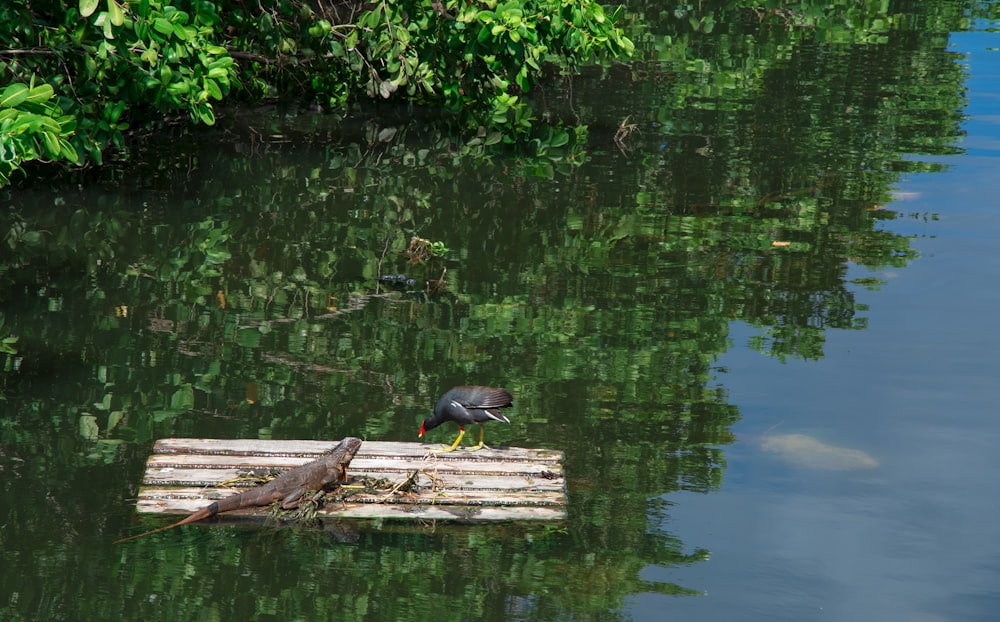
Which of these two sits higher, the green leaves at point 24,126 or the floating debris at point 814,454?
the green leaves at point 24,126

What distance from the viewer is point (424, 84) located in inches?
515

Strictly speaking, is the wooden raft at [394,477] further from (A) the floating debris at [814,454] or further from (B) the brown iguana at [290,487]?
(A) the floating debris at [814,454]

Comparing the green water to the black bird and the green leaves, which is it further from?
the green leaves

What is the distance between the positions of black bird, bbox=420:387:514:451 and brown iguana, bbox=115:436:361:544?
28.5 inches

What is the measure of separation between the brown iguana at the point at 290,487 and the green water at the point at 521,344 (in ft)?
0.48

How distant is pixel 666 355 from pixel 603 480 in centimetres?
185

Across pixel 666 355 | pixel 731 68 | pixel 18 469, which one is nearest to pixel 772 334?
pixel 666 355

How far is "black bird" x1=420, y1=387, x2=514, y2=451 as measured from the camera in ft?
23.3

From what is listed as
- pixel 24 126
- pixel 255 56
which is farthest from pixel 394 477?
pixel 255 56

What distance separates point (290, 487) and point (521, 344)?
2848mm

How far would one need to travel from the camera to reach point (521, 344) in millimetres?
8992

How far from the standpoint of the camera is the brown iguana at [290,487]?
6.46m

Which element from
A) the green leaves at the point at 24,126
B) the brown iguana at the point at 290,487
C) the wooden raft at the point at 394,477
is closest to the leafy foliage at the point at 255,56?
the green leaves at the point at 24,126

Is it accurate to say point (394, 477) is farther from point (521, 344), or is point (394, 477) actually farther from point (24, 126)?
point (24, 126)
